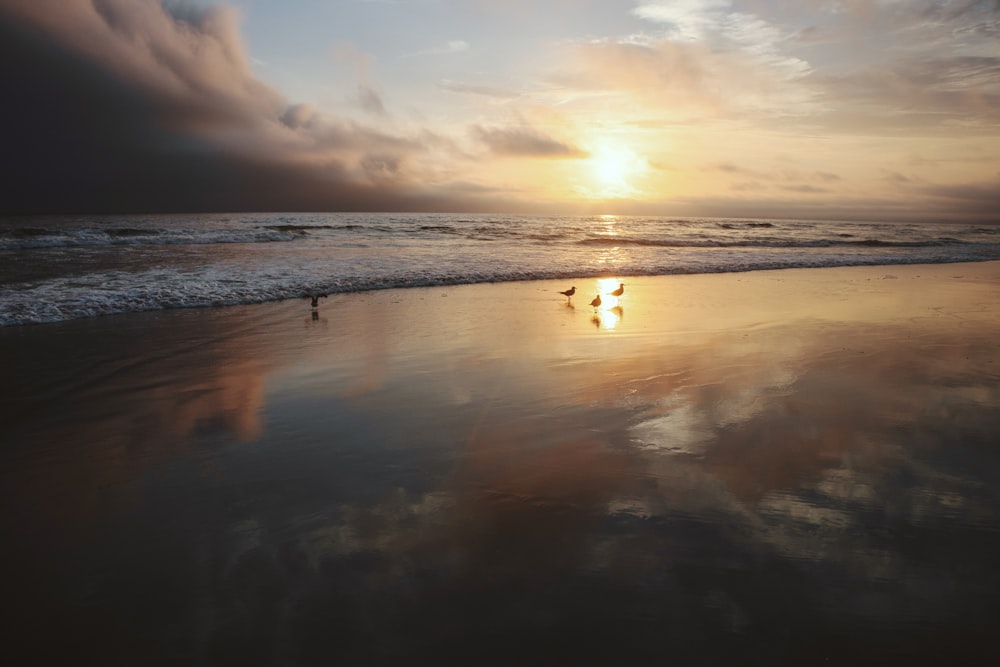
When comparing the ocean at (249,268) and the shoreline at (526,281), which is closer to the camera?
the shoreline at (526,281)

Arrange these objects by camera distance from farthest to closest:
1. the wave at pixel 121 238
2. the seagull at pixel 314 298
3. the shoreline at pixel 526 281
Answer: the wave at pixel 121 238 < the seagull at pixel 314 298 < the shoreline at pixel 526 281

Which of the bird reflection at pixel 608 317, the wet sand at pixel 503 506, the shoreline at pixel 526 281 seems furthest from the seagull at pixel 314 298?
the bird reflection at pixel 608 317

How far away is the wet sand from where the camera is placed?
7.53 feet

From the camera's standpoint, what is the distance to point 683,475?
11.9ft

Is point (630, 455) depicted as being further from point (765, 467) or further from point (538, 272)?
point (538, 272)

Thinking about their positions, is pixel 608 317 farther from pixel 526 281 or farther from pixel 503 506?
pixel 503 506

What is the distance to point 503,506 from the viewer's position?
3248 millimetres

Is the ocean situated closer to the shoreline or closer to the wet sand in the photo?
the shoreline

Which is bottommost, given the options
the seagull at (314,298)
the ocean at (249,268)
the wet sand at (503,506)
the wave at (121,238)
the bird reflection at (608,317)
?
the wet sand at (503,506)

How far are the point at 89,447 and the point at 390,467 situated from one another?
96.5 inches

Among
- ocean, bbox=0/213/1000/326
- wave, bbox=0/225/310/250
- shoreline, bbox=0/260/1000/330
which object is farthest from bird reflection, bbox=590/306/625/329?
wave, bbox=0/225/310/250

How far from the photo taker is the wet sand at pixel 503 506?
2295 mm

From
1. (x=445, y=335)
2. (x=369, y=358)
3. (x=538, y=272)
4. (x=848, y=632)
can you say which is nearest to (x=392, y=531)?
(x=848, y=632)

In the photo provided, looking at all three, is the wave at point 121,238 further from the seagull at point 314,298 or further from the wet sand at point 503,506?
the wet sand at point 503,506
